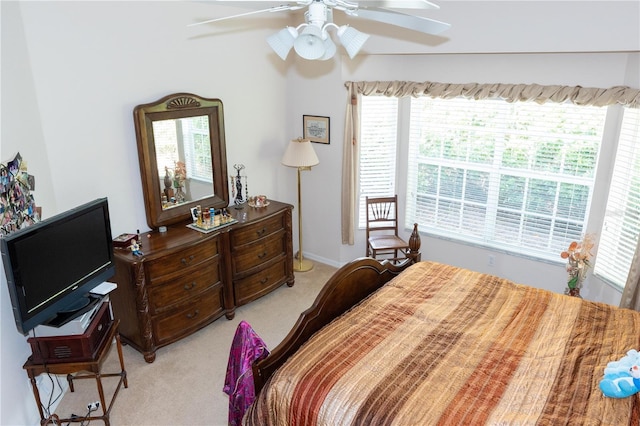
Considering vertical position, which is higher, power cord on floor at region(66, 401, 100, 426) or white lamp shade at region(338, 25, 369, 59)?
white lamp shade at region(338, 25, 369, 59)

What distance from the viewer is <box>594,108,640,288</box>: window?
11.8 ft

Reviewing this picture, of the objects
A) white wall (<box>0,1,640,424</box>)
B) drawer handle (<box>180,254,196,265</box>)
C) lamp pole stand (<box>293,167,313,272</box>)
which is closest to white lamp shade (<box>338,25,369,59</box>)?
white wall (<box>0,1,640,424</box>)

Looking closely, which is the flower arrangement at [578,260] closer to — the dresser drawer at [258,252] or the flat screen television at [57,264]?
the dresser drawer at [258,252]

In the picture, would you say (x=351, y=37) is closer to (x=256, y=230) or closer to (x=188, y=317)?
(x=256, y=230)

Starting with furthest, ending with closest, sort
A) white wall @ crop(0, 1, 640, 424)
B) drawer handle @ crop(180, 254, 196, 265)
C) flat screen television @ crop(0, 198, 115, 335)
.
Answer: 1. drawer handle @ crop(180, 254, 196, 265)
2. white wall @ crop(0, 1, 640, 424)
3. flat screen television @ crop(0, 198, 115, 335)

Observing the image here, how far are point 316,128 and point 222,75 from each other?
3.84 feet

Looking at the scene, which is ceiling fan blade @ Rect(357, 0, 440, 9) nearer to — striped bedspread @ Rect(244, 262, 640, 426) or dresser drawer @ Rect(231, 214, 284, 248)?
striped bedspread @ Rect(244, 262, 640, 426)

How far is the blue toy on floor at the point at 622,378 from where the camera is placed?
2.10 metres

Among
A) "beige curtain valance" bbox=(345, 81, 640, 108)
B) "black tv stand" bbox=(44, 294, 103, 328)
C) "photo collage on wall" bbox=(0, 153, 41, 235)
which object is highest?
"beige curtain valance" bbox=(345, 81, 640, 108)

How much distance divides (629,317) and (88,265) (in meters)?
3.52

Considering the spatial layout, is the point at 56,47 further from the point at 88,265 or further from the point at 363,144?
the point at 363,144

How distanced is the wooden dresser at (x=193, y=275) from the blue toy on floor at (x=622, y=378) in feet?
9.52

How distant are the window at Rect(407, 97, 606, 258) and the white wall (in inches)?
10.0

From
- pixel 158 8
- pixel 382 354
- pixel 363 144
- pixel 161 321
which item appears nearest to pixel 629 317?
pixel 382 354
